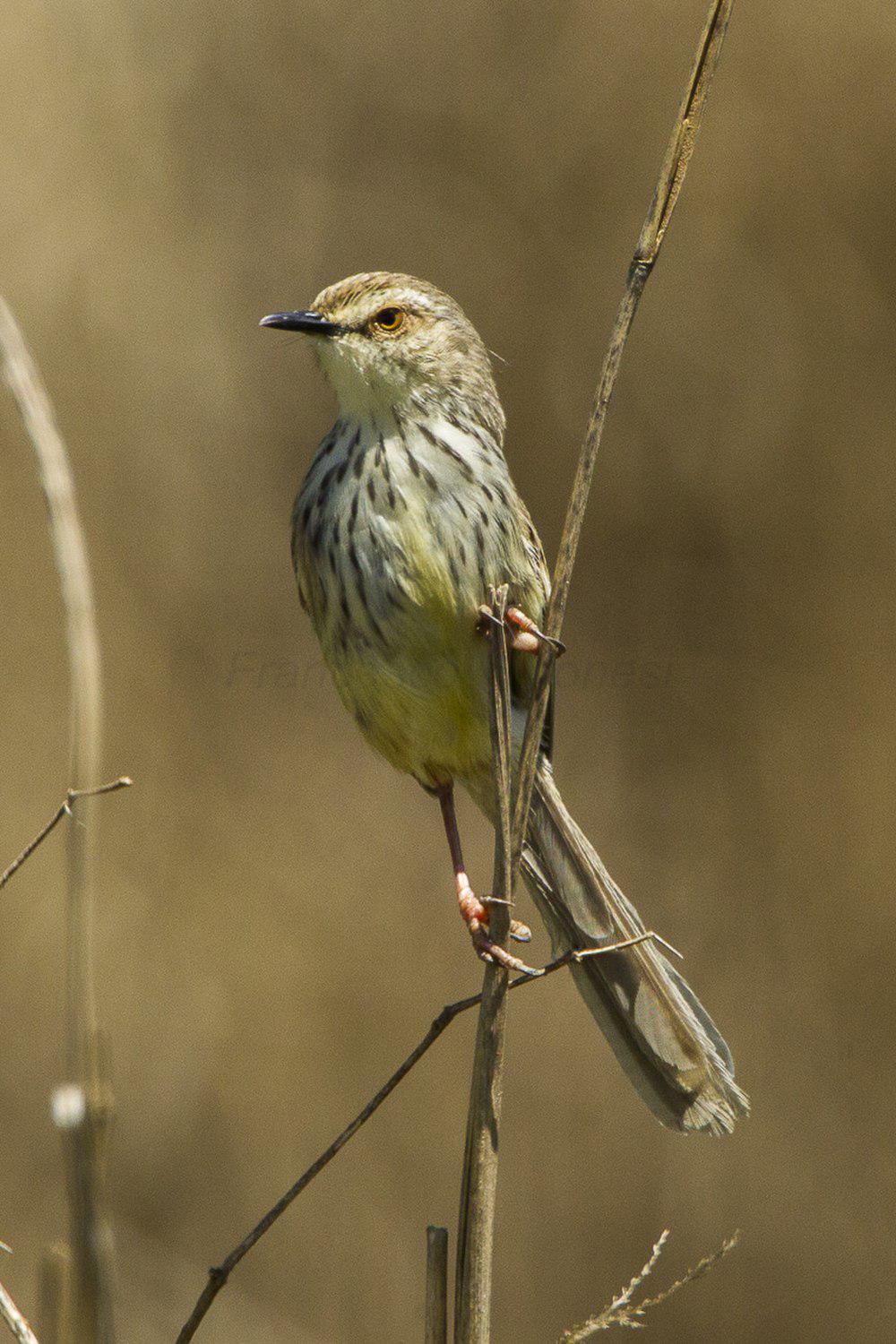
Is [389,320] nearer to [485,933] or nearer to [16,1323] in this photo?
[485,933]

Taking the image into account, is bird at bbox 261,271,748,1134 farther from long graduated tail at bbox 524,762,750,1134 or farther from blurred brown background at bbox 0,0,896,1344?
blurred brown background at bbox 0,0,896,1344

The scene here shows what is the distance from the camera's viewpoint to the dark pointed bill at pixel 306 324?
365 cm

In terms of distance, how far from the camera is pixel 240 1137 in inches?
239

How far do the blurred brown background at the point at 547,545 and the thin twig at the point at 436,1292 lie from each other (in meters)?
3.88

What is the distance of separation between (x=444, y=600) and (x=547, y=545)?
2851mm

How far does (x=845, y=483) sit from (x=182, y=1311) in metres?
4.32

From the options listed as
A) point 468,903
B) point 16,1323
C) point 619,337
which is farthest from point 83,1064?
point 468,903

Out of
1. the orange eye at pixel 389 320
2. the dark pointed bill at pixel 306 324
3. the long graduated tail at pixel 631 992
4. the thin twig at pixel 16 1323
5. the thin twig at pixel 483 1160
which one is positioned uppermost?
the orange eye at pixel 389 320

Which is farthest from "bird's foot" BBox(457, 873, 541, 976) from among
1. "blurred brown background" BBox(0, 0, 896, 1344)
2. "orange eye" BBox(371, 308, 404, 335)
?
"blurred brown background" BBox(0, 0, 896, 1344)

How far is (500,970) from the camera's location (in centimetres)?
235

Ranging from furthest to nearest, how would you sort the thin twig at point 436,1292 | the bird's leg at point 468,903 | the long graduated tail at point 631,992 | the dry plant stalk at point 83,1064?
1. the long graduated tail at point 631,992
2. the bird's leg at point 468,903
3. the thin twig at point 436,1292
4. the dry plant stalk at point 83,1064

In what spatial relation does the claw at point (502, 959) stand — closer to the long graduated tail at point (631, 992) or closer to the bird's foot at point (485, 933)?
the bird's foot at point (485, 933)

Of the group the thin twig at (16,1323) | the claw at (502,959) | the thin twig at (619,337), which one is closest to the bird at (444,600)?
the claw at (502,959)

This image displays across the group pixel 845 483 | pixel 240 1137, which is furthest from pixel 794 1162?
pixel 845 483
